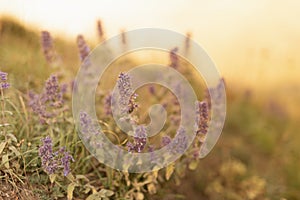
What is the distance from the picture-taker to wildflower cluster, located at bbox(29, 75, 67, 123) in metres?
2.04

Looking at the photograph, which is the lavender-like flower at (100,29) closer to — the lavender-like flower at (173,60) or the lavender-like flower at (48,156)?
the lavender-like flower at (173,60)

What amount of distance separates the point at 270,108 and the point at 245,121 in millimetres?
403

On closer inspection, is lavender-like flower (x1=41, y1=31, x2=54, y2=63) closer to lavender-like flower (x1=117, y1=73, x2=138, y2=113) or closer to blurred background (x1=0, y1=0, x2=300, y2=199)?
blurred background (x1=0, y1=0, x2=300, y2=199)

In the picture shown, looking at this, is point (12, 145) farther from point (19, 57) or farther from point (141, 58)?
point (141, 58)

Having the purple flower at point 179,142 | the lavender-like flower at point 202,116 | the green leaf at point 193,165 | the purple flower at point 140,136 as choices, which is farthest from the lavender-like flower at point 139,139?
the green leaf at point 193,165

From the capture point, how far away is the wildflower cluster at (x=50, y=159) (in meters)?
1.77

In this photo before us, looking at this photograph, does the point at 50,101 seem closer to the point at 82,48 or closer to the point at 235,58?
the point at 82,48

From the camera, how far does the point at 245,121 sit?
148 inches

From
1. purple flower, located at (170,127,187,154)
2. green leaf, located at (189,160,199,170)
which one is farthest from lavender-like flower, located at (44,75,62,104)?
green leaf, located at (189,160,199,170)

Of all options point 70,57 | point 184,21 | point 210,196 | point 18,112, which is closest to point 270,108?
point 184,21

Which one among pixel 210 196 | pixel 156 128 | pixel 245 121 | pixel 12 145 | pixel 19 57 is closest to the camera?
pixel 12 145

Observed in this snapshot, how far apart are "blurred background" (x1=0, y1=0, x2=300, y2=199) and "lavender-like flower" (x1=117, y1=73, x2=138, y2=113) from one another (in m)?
0.82

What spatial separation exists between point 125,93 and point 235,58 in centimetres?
237

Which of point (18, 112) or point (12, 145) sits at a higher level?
point (18, 112)
